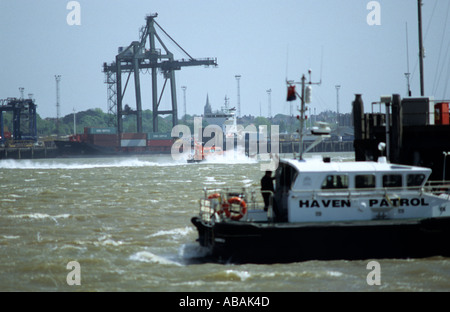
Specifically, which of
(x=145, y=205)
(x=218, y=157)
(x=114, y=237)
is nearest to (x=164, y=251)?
(x=114, y=237)

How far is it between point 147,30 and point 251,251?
316 ft

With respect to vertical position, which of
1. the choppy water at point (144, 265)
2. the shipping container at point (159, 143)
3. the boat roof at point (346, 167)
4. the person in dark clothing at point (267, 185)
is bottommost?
the choppy water at point (144, 265)

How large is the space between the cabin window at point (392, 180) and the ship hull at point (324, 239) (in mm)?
868

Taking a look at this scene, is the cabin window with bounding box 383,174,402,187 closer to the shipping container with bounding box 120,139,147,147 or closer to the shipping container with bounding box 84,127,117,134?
the shipping container with bounding box 120,139,147,147

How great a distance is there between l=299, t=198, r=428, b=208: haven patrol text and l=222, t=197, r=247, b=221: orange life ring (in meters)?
1.36

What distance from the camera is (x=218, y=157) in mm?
88875

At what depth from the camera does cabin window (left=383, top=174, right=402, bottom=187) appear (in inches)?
539

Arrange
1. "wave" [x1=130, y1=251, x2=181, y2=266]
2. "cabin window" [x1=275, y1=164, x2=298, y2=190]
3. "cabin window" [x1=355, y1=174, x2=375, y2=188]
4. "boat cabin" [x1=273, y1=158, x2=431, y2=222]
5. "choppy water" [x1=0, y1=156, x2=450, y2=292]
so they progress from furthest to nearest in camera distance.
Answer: "wave" [x1=130, y1=251, x2=181, y2=266] → "cabin window" [x1=275, y1=164, x2=298, y2=190] → "cabin window" [x1=355, y1=174, x2=375, y2=188] → "boat cabin" [x1=273, y1=158, x2=431, y2=222] → "choppy water" [x1=0, y1=156, x2=450, y2=292]

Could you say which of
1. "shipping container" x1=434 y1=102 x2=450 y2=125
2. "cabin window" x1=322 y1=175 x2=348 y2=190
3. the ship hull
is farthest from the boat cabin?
"shipping container" x1=434 y1=102 x2=450 y2=125

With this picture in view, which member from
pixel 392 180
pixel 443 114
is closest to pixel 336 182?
pixel 392 180

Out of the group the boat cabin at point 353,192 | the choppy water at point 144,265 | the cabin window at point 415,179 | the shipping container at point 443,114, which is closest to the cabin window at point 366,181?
the boat cabin at point 353,192

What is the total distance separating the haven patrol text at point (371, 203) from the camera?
1349 centimetres

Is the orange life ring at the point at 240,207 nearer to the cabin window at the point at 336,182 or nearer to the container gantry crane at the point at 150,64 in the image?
the cabin window at the point at 336,182
